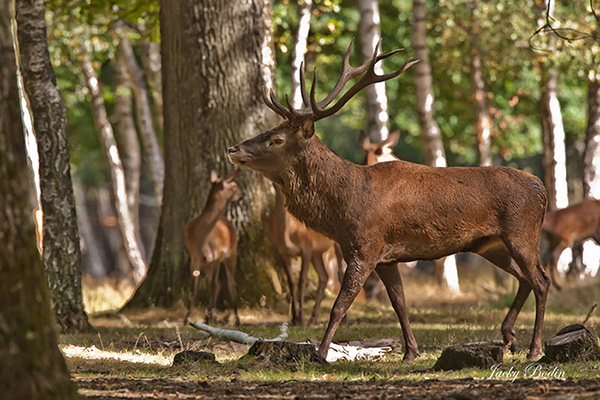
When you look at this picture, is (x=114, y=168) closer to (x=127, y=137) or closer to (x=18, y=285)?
(x=127, y=137)

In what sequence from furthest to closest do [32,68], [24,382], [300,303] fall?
1. [300,303]
2. [32,68]
3. [24,382]

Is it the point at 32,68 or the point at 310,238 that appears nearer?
the point at 32,68

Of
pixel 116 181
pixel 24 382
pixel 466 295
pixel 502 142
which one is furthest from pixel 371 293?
pixel 502 142

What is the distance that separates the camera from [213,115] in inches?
492

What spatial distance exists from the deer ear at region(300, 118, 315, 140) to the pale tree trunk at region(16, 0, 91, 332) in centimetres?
332

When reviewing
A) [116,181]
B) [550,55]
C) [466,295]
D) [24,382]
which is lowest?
[466,295]

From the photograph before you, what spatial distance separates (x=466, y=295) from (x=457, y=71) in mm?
11119

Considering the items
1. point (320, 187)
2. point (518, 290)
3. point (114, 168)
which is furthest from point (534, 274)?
point (114, 168)

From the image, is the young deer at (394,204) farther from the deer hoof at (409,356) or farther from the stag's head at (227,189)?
the stag's head at (227,189)

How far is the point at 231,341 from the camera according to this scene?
8922mm

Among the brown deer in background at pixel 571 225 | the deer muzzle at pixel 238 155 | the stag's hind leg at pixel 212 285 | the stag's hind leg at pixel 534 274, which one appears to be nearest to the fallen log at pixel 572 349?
the stag's hind leg at pixel 534 274

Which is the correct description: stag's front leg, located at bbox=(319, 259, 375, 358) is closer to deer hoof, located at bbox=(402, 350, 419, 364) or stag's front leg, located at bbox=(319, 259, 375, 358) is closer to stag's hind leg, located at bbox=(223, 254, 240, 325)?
deer hoof, located at bbox=(402, 350, 419, 364)

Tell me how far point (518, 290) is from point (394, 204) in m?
1.60

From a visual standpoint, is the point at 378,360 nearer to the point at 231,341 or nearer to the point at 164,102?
the point at 231,341
